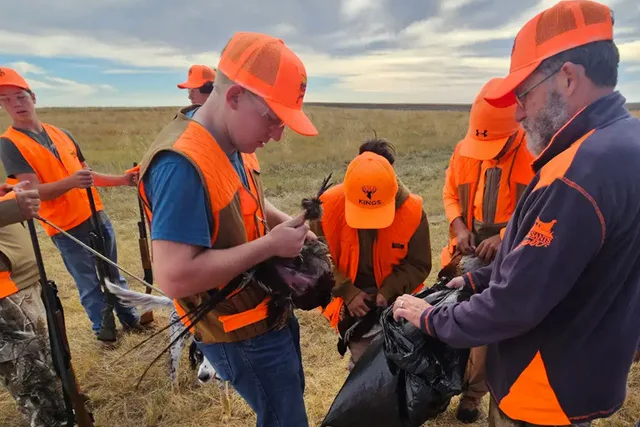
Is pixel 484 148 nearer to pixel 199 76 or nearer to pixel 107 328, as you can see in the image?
pixel 199 76

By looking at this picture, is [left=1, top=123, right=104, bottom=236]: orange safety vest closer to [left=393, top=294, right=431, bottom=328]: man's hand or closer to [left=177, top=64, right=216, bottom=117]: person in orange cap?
[left=177, top=64, right=216, bottom=117]: person in orange cap

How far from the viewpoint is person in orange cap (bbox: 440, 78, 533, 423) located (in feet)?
9.52

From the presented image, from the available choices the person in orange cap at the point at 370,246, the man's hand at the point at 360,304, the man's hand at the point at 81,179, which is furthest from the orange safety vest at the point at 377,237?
the man's hand at the point at 81,179

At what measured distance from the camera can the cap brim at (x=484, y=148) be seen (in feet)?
9.46

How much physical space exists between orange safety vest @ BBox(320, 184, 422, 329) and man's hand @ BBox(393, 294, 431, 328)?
1101 mm

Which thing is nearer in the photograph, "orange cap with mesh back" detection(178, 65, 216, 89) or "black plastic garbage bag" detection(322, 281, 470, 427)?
"black plastic garbage bag" detection(322, 281, 470, 427)

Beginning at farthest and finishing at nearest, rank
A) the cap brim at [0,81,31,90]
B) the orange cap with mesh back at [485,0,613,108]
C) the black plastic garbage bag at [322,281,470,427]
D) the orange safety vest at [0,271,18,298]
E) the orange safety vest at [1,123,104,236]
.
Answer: the orange safety vest at [1,123,104,236] → the cap brim at [0,81,31,90] → the orange safety vest at [0,271,18,298] → the black plastic garbage bag at [322,281,470,427] → the orange cap with mesh back at [485,0,613,108]

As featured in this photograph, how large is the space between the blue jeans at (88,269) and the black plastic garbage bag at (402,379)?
3.10 metres

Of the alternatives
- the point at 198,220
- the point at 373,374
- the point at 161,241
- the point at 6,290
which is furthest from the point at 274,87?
the point at 6,290

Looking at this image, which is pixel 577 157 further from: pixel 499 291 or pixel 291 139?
pixel 291 139

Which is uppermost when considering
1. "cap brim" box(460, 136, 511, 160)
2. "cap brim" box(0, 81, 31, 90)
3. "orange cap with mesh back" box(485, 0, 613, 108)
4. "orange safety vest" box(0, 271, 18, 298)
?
"cap brim" box(0, 81, 31, 90)

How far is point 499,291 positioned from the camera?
146 cm

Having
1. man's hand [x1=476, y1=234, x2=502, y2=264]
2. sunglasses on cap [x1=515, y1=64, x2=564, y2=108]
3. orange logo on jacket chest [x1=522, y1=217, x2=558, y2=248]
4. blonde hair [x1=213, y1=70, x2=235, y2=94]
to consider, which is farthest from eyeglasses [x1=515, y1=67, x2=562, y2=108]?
man's hand [x1=476, y1=234, x2=502, y2=264]

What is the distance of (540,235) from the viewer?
52.9 inches
